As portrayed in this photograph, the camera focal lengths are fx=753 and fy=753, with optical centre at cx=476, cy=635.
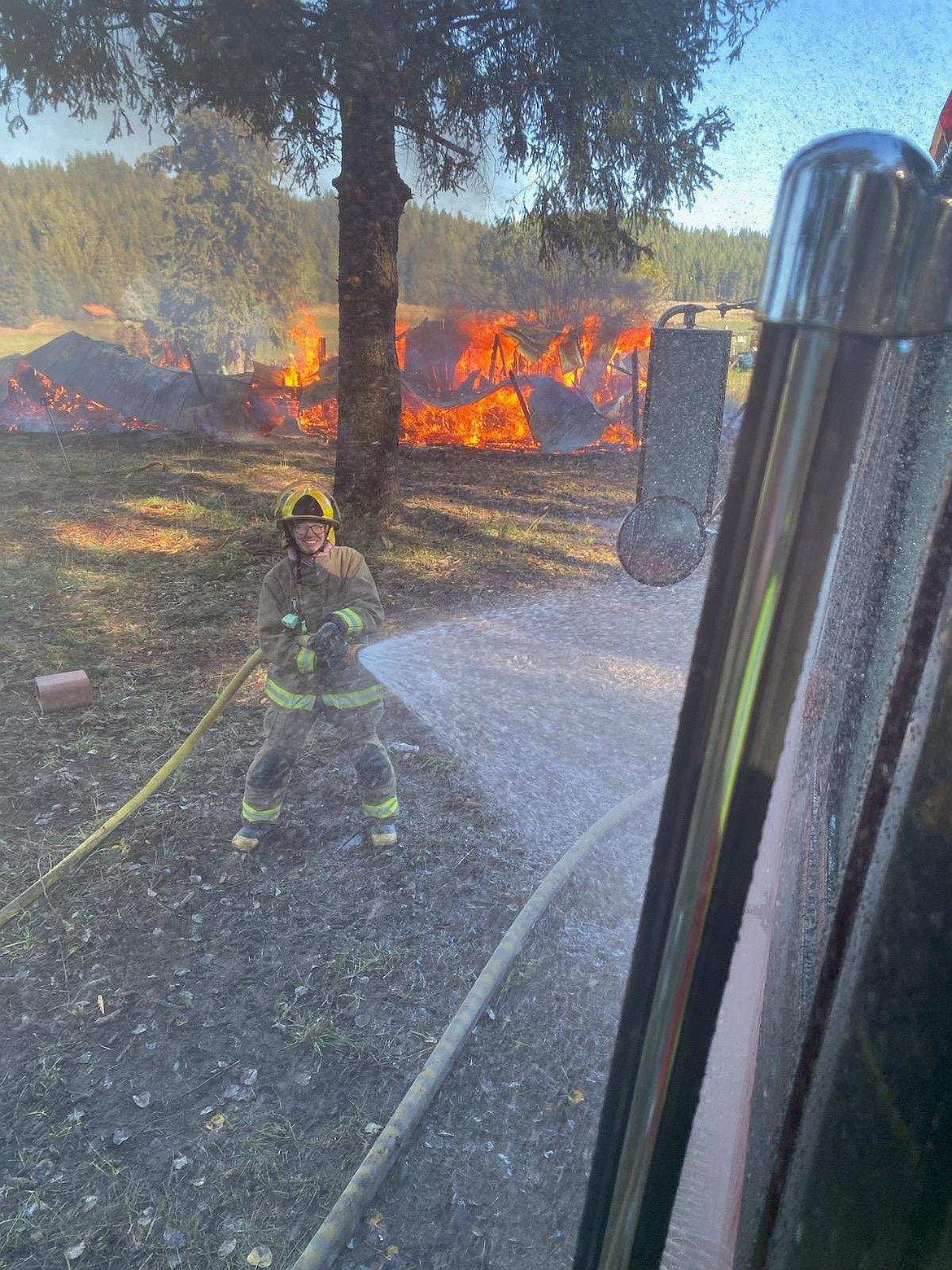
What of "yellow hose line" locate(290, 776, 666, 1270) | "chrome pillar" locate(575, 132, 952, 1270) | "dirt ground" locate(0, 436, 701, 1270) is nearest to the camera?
"chrome pillar" locate(575, 132, 952, 1270)

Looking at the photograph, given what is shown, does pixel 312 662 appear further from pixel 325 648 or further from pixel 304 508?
pixel 304 508

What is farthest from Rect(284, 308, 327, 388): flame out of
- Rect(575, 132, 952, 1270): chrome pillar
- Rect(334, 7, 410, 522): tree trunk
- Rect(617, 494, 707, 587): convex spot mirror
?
Rect(575, 132, 952, 1270): chrome pillar

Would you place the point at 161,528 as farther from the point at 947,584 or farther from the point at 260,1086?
the point at 947,584

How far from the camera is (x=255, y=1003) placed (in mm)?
2908

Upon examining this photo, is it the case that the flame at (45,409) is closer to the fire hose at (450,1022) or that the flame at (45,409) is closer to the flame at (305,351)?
the flame at (305,351)

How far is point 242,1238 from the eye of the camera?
2121 mm

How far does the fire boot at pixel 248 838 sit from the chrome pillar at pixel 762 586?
3422 millimetres

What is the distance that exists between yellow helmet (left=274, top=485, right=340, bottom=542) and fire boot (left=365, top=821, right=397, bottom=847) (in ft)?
5.01

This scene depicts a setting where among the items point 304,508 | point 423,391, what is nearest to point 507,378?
point 423,391

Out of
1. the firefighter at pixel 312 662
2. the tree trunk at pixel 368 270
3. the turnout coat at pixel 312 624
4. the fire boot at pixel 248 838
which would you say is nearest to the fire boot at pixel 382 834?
the firefighter at pixel 312 662

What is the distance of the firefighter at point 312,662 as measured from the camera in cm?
346

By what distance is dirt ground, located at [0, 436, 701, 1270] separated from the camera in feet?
7.18

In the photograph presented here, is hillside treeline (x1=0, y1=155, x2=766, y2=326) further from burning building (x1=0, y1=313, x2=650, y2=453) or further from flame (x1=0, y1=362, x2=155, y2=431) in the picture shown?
flame (x1=0, y1=362, x2=155, y2=431)

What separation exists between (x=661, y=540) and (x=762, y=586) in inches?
149
